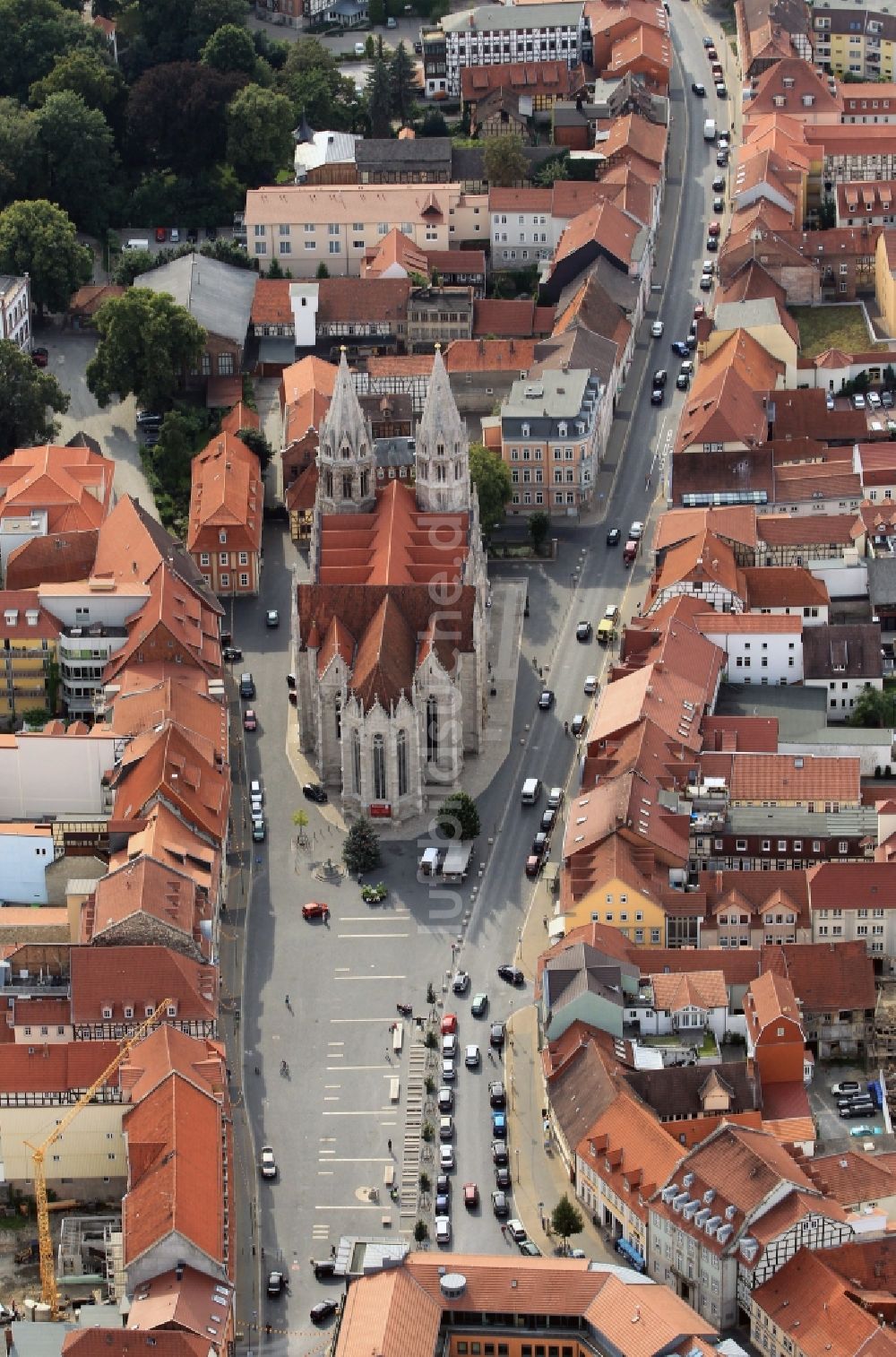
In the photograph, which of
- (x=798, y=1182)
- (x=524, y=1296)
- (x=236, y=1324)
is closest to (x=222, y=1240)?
(x=236, y=1324)

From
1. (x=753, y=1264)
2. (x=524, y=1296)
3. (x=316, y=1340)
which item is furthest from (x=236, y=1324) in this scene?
(x=753, y=1264)

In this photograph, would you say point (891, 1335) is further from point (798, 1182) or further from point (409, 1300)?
point (409, 1300)

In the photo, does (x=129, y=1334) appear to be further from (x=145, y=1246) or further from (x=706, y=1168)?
(x=706, y=1168)

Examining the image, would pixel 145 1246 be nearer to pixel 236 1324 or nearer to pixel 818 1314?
pixel 236 1324

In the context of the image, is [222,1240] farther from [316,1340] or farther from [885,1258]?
[885,1258]

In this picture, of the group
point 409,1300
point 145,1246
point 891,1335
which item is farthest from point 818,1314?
point 145,1246

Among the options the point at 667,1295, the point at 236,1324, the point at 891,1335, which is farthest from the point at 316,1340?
the point at 891,1335
